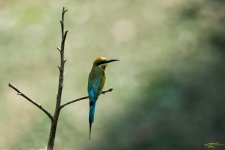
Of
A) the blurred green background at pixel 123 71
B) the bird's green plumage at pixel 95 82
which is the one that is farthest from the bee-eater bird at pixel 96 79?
the blurred green background at pixel 123 71

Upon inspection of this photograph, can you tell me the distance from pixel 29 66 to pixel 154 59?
1601mm

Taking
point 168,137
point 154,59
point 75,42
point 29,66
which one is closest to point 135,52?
point 154,59

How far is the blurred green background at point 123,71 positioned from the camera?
635 cm

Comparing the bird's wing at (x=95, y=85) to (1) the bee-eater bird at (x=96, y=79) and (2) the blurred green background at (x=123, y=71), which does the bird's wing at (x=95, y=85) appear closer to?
(1) the bee-eater bird at (x=96, y=79)

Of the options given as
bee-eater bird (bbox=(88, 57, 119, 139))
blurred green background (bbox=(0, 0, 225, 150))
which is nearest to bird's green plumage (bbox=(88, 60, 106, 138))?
bee-eater bird (bbox=(88, 57, 119, 139))

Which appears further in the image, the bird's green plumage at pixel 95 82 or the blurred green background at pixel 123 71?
the blurred green background at pixel 123 71

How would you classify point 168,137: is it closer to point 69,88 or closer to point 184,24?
point 69,88

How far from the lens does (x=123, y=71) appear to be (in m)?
7.53

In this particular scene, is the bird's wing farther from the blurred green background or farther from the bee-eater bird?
the blurred green background

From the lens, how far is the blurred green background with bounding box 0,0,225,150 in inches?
250

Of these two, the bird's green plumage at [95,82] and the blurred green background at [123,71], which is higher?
the blurred green background at [123,71]

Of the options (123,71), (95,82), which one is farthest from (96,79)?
(123,71)

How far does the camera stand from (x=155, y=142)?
245 inches

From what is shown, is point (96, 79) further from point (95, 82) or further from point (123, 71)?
point (123, 71)
